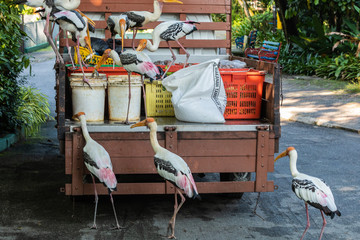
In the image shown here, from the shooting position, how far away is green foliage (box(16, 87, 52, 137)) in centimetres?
984

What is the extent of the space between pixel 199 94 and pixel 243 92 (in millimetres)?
530

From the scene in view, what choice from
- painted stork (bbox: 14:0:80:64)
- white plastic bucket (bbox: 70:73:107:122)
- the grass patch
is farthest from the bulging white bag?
the grass patch

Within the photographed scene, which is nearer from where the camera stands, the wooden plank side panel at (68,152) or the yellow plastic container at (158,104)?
the wooden plank side panel at (68,152)

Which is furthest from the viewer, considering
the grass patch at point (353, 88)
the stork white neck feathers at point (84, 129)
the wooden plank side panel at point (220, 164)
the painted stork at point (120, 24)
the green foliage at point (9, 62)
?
the grass patch at point (353, 88)

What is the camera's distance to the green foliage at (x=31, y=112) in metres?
9.84

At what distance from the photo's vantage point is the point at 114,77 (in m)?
5.54

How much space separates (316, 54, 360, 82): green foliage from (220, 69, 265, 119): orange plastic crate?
1066cm

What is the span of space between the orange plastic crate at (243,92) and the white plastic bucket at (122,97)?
91 cm

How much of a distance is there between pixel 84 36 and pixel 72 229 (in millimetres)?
2109

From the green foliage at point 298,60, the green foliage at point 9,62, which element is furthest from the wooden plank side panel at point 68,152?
the green foliage at point 298,60

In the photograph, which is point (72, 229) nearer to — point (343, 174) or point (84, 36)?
point (84, 36)

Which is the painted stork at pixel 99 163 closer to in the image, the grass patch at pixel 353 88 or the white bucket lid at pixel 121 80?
the white bucket lid at pixel 121 80

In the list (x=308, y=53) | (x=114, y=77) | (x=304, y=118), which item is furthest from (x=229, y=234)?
(x=308, y=53)

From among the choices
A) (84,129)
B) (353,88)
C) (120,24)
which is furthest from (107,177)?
(353,88)
